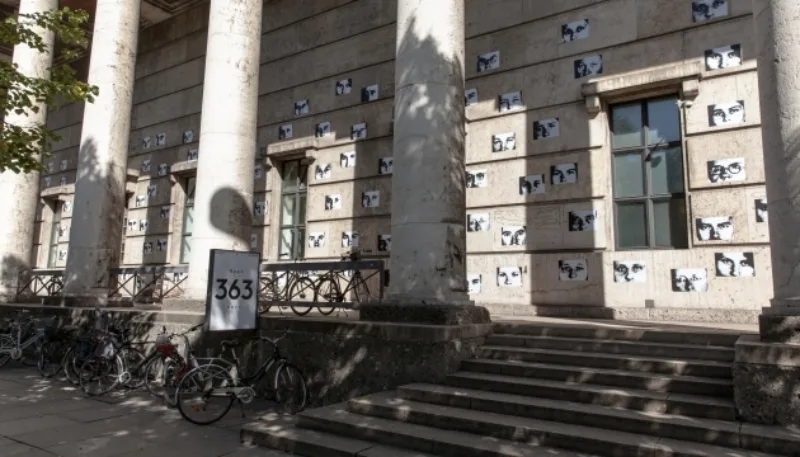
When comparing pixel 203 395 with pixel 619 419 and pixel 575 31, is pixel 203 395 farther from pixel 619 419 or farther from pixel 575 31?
pixel 575 31

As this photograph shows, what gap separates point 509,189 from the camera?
1281 cm

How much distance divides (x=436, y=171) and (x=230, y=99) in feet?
17.0

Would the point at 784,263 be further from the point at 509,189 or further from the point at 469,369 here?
the point at 509,189

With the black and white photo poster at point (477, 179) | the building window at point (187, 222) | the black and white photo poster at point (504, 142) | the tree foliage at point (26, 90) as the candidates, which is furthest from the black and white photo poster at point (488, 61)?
the building window at point (187, 222)

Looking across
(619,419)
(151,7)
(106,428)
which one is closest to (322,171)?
(106,428)

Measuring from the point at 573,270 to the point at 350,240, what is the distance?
623 centimetres

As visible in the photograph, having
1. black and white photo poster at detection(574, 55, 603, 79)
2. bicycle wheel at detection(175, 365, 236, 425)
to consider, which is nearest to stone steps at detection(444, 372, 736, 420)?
bicycle wheel at detection(175, 365, 236, 425)

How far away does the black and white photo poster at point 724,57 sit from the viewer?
10.5 meters

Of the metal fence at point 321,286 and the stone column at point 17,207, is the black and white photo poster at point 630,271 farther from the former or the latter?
the stone column at point 17,207

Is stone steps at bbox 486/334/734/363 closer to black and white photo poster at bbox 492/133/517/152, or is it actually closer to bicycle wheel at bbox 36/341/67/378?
black and white photo poster at bbox 492/133/517/152

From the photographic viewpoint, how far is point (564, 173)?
12.1m

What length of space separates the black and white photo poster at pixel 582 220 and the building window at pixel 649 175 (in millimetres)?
544

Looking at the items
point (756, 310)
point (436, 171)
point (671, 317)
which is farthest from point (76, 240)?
point (756, 310)

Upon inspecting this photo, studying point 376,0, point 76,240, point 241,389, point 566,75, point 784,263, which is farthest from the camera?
point 376,0
